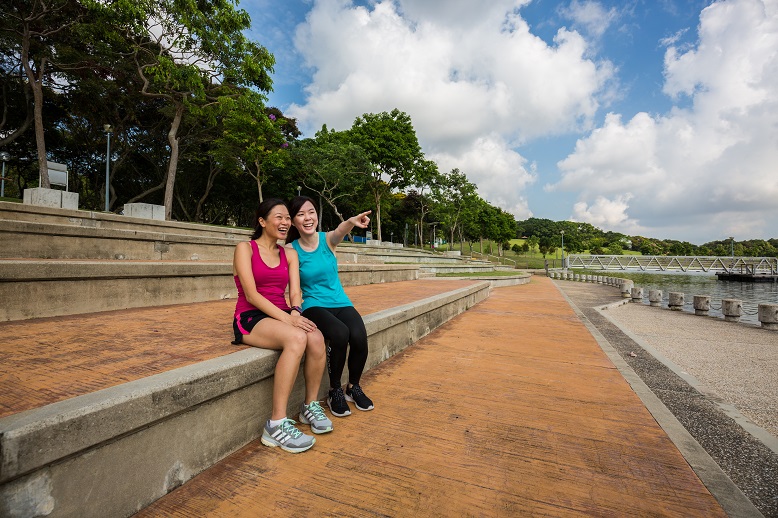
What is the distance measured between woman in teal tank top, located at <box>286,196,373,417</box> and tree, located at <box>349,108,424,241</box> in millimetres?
30529

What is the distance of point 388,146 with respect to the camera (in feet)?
113

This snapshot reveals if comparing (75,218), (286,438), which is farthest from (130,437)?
(75,218)

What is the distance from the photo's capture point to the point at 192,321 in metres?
3.73

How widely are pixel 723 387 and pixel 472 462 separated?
462 centimetres

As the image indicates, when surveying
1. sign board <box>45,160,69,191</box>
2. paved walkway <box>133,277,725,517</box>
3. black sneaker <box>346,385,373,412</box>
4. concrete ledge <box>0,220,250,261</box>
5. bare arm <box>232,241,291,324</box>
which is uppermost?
sign board <box>45,160,69,191</box>

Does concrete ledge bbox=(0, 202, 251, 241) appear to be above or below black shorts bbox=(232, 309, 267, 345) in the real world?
above

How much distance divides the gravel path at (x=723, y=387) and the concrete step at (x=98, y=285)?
18.1ft

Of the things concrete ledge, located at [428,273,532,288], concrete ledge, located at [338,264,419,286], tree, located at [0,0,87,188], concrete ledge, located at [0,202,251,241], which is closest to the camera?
concrete ledge, located at [0,202,251,241]

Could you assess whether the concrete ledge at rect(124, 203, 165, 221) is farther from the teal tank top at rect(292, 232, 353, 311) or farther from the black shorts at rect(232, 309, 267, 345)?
the black shorts at rect(232, 309, 267, 345)

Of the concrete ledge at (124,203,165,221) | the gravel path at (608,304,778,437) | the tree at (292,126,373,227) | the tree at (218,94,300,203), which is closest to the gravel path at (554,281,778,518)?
the gravel path at (608,304,778,437)

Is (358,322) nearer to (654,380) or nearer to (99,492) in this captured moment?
(99,492)

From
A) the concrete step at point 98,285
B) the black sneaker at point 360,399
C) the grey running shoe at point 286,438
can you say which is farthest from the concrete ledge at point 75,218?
the black sneaker at point 360,399

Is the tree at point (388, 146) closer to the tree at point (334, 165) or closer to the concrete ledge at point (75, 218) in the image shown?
the tree at point (334, 165)

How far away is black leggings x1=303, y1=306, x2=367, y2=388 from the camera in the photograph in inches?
111
